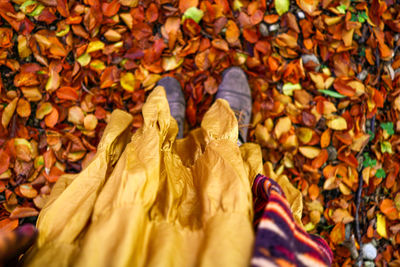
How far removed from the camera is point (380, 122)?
110 centimetres

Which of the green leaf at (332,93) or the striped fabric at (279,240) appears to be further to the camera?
the green leaf at (332,93)

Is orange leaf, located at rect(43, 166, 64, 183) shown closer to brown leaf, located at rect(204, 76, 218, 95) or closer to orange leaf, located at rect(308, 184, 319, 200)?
brown leaf, located at rect(204, 76, 218, 95)

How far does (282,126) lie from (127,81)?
0.65 metres

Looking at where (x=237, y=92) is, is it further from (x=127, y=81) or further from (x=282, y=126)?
(x=127, y=81)

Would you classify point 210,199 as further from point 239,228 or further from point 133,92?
point 133,92

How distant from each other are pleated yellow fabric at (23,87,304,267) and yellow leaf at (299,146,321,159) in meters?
0.50

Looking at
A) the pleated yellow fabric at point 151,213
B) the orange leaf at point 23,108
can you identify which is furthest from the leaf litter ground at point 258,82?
the pleated yellow fabric at point 151,213

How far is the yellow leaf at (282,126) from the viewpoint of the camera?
1.07m

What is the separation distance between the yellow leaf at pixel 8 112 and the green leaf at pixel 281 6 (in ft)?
3.56

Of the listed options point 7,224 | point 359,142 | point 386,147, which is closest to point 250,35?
point 359,142

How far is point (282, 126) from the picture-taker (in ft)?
3.51

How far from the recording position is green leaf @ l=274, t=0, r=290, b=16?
1.08 metres

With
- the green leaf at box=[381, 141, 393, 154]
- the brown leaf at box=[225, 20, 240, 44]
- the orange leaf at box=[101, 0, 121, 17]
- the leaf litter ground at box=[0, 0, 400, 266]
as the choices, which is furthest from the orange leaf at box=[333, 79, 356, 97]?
the orange leaf at box=[101, 0, 121, 17]

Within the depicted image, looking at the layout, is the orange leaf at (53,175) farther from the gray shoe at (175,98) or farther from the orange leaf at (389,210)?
the orange leaf at (389,210)
